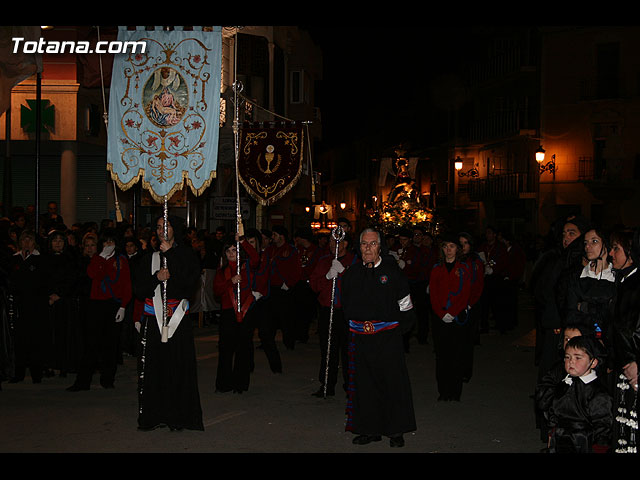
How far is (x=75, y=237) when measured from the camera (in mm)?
13258

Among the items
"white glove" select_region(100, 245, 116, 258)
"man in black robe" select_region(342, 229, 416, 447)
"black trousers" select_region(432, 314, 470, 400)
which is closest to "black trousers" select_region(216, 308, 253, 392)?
"white glove" select_region(100, 245, 116, 258)

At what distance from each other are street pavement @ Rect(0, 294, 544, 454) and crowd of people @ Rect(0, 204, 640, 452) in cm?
25

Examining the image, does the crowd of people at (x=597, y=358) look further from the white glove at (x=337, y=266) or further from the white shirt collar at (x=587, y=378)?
the white glove at (x=337, y=266)

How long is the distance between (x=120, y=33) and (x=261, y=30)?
17808 mm

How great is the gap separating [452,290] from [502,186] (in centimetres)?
3219

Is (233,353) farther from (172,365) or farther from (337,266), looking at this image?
(172,365)

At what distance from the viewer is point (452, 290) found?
33.5 feet

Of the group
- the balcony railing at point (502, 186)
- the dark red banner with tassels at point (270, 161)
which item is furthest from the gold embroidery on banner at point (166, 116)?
the balcony railing at point (502, 186)

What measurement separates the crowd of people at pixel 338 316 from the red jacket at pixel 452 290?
0.06 ft

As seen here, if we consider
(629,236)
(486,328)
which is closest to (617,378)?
(629,236)

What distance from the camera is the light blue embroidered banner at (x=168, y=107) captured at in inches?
369

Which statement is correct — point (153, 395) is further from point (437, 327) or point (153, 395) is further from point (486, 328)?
point (486, 328)

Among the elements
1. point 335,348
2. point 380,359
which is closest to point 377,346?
point 380,359

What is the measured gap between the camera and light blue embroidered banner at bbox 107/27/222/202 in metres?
9.38
